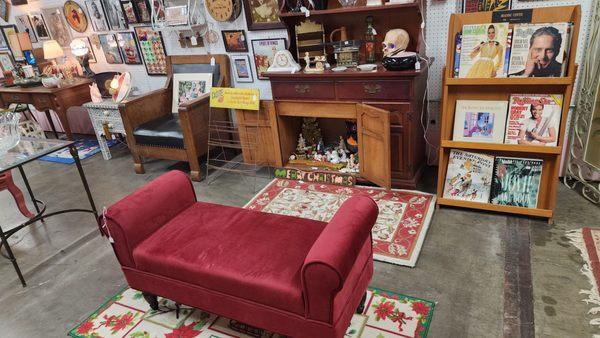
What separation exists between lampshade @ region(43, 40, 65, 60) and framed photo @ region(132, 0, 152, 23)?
4.93ft

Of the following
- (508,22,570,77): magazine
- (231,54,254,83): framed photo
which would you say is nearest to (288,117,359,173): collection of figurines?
(231,54,254,83): framed photo

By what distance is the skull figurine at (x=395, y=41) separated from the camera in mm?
3064

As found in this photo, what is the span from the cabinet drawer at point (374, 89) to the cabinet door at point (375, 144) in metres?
0.10

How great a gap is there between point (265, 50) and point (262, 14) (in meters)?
0.34

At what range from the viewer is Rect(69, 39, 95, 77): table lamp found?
489 cm

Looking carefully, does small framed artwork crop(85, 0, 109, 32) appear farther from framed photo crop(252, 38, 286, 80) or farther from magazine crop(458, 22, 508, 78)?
magazine crop(458, 22, 508, 78)

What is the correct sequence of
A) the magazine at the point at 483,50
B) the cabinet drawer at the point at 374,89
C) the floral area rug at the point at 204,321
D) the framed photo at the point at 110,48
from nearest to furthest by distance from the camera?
the floral area rug at the point at 204,321
the magazine at the point at 483,50
the cabinet drawer at the point at 374,89
the framed photo at the point at 110,48

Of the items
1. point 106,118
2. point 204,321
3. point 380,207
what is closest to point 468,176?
point 380,207

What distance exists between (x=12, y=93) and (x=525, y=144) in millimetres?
5894

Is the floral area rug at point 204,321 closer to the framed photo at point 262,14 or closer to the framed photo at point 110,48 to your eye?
the framed photo at point 262,14

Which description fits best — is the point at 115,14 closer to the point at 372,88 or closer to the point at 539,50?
the point at 372,88

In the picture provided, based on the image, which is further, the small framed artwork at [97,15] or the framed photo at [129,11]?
the small framed artwork at [97,15]

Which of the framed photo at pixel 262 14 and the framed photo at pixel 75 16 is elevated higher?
the framed photo at pixel 75 16

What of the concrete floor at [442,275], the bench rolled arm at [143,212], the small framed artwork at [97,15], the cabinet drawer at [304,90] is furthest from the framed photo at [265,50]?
the small framed artwork at [97,15]
